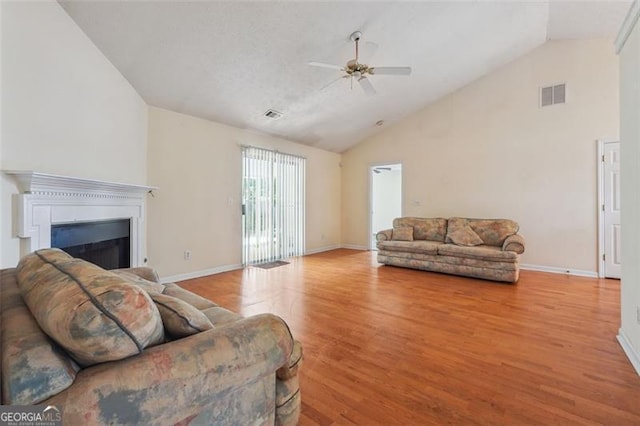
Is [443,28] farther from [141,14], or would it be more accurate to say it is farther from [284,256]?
[284,256]

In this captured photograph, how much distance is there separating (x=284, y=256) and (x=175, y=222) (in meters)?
2.35

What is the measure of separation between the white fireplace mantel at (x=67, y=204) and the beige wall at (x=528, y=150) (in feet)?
16.5

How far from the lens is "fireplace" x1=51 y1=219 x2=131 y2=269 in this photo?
250 cm

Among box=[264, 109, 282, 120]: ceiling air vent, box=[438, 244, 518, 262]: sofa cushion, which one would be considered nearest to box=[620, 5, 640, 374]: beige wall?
box=[438, 244, 518, 262]: sofa cushion

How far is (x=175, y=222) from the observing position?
4109mm

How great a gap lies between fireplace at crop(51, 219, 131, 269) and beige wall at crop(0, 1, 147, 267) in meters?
0.46

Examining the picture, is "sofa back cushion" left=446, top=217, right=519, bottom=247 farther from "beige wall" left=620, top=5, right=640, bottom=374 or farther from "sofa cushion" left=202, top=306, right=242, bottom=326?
"sofa cushion" left=202, top=306, right=242, bottom=326

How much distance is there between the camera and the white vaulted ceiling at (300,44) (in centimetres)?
271

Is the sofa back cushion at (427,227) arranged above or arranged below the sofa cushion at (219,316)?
above

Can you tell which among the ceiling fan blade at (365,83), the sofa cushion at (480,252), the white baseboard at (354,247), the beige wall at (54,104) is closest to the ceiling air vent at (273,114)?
the ceiling fan blade at (365,83)

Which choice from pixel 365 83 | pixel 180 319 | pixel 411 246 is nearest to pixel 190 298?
pixel 180 319

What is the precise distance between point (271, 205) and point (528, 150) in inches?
184

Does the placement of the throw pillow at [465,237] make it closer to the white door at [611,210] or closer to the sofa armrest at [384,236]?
the sofa armrest at [384,236]

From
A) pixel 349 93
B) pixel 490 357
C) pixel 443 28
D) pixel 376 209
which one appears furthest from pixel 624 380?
pixel 376 209
